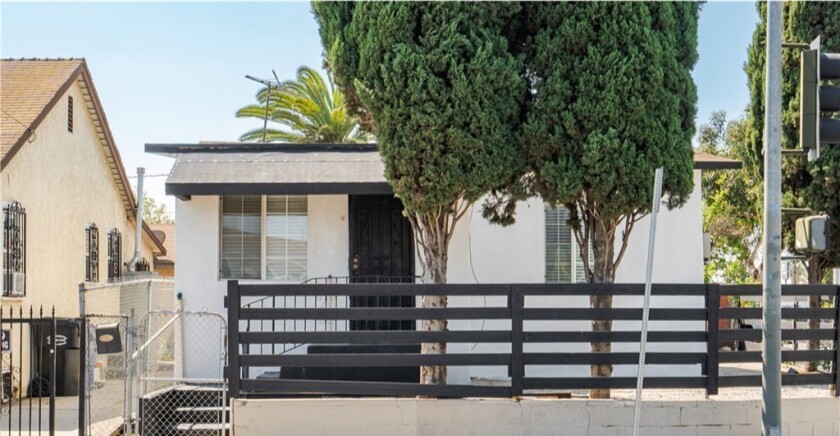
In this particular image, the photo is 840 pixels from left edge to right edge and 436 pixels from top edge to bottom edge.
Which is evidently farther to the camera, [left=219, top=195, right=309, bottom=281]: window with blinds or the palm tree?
the palm tree

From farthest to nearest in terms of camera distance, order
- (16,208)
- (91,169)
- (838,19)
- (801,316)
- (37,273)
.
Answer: (91,169)
(37,273)
(16,208)
(838,19)
(801,316)

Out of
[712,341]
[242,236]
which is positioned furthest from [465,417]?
[242,236]

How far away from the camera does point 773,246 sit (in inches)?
297

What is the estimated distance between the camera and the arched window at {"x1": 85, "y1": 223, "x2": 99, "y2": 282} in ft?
57.3

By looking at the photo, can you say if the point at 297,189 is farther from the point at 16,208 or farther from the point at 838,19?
the point at 838,19

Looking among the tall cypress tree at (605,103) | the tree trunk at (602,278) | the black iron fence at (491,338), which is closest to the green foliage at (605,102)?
the tall cypress tree at (605,103)

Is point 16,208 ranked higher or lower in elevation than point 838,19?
lower

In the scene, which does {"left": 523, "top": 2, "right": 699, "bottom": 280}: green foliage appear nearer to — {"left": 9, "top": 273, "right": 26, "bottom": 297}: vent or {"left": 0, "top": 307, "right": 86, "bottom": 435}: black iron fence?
{"left": 0, "top": 307, "right": 86, "bottom": 435}: black iron fence

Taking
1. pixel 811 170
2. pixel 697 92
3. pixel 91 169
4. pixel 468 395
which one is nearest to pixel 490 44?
pixel 697 92

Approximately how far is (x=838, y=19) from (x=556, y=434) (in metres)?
8.31

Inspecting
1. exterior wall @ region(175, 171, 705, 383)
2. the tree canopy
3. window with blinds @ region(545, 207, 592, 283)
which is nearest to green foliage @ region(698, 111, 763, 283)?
exterior wall @ region(175, 171, 705, 383)

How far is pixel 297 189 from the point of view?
11016 millimetres

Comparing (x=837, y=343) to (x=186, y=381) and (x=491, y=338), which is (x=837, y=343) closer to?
(x=491, y=338)

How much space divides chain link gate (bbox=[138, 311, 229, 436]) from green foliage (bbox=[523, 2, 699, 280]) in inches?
169
